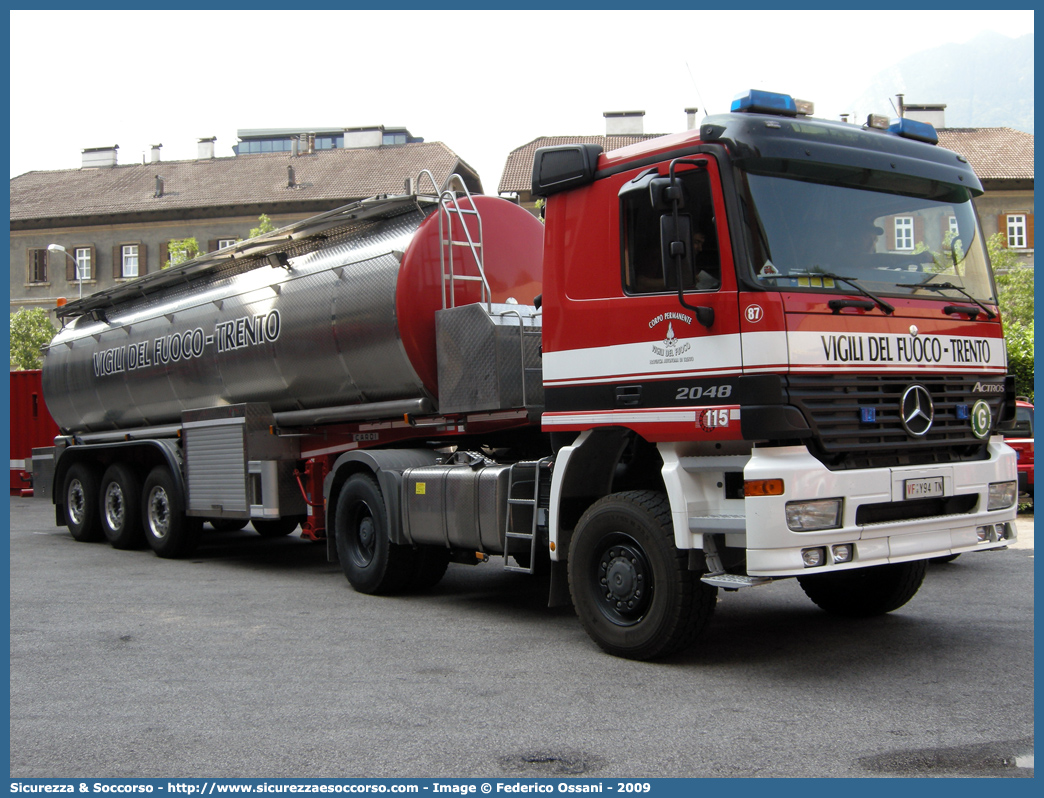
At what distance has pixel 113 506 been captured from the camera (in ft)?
45.7

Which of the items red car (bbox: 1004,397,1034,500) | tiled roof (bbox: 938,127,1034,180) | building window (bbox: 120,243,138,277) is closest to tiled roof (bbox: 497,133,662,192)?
tiled roof (bbox: 938,127,1034,180)

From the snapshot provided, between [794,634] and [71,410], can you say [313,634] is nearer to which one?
[794,634]

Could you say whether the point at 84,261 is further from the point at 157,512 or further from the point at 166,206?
the point at 157,512

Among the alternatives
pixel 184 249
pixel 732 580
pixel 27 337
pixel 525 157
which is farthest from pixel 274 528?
pixel 525 157

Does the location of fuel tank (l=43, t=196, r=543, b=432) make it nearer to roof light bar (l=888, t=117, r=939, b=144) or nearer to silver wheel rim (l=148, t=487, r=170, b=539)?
silver wheel rim (l=148, t=487, r=170, b=539)

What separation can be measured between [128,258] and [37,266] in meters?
5.27

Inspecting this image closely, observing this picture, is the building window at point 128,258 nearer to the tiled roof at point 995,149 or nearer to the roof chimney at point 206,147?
the roof chimney at point 206,147

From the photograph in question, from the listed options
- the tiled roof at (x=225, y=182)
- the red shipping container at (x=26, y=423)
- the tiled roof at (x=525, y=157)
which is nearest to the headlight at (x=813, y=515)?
the red shipping container at (x=26, y=423)

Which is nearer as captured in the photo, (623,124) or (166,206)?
(166,206)

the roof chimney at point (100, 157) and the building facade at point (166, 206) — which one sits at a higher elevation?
the roof chimney at point (100, 157)

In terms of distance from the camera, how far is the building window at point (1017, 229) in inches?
1902

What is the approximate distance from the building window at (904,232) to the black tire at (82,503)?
11889mm
